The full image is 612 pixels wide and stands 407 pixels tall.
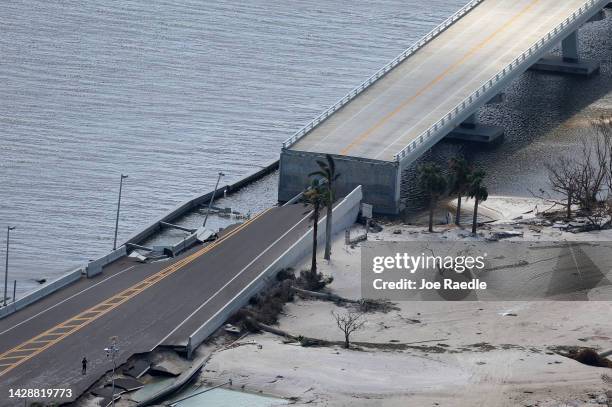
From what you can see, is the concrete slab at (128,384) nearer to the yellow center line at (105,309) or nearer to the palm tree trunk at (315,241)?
the yellow center line at (105,309)

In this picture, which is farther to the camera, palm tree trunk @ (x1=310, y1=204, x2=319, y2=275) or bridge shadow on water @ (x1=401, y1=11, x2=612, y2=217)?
bridge shadow on water @ (x1=401, y1=11, x2=612, y2=217)

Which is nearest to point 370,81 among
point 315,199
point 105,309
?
point 315,199

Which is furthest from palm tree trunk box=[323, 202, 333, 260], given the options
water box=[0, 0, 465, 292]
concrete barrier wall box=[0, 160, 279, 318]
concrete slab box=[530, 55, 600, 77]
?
concrete slab box=[530, 55, 600, 77]

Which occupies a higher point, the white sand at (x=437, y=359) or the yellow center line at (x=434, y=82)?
the yellow center line at (x=434, y=82)

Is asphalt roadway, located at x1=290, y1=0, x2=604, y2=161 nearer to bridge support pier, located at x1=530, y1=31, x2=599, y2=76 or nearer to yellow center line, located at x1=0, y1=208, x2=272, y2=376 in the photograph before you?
bridge support pier, located at x1=530, y1=31, x2=599, y2=76

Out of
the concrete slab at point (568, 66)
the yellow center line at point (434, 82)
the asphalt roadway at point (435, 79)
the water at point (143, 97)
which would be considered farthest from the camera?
the concrete slab at point (568, 66)

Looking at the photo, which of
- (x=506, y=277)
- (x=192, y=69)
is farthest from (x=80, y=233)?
(x=192, y=69)

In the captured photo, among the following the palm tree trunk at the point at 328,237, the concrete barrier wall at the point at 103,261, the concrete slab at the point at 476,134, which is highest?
the concrete slab at the point at 476,134

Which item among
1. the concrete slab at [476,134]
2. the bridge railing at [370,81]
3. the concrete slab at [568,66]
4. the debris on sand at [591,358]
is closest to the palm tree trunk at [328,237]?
the bridge railing at [370,81]
